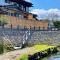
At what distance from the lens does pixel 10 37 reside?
38531 mm

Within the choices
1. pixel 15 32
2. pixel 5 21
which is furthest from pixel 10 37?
pixel 5 21

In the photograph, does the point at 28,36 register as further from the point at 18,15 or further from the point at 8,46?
the point at 18,15

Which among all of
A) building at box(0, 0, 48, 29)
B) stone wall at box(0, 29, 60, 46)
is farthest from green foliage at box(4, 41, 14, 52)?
building at box(0, 0, 48, 29)

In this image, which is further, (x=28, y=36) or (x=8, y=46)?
(x=28, y=36)

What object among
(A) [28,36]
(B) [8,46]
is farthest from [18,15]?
(B) [8,46]

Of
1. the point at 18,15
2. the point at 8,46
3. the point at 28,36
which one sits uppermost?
the point at 18,15

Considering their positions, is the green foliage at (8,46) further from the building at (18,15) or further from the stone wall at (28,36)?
the building at (18,15)

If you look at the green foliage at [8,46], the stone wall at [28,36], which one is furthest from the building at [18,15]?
the green foliage at [8,46]

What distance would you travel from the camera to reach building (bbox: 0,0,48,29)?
189ft

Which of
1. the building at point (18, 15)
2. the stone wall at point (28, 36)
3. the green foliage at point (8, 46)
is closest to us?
the green foliage at point (8, 46)

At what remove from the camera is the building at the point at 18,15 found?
5766cm

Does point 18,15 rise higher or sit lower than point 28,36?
higher

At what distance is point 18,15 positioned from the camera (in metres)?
69.5

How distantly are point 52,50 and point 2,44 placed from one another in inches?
366
